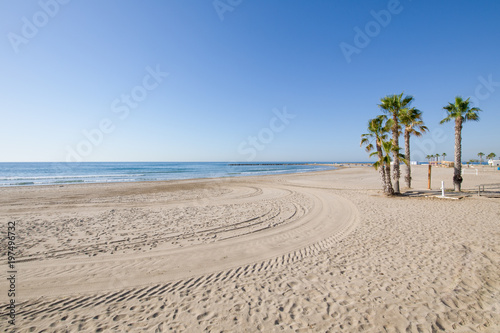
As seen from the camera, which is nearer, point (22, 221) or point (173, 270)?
point (173, 270)

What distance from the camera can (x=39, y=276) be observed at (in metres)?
5.60

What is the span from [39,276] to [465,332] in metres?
9.97

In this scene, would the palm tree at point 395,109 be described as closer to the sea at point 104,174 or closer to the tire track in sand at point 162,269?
the tire track in sand at point 162,269

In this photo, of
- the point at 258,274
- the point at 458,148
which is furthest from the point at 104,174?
the point at 458,148

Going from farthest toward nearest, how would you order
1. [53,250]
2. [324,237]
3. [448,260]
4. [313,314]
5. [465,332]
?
[324,237], [53,250], [448,260], [313,314], [465,332]

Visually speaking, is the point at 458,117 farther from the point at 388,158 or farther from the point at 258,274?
the point at 258,274

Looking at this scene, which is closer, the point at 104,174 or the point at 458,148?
the point at 458,148

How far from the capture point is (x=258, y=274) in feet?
18.6

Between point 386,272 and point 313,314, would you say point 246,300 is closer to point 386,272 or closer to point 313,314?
point 313,314

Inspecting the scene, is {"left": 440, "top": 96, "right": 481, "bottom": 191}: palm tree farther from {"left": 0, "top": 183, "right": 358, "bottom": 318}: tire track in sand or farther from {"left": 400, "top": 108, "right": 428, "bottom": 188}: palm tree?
{"left": 0, "top": 183, "right": 358, "bottom": 318}: tire track in sand

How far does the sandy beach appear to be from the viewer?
3.99 meters

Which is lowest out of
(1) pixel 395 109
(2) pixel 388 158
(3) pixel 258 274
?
(3) pixel 258 274

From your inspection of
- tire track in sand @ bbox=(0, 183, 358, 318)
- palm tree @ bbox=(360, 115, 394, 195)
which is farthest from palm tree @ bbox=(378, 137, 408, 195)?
tire track in sand @ bbox=(0, 183, 358, 318)

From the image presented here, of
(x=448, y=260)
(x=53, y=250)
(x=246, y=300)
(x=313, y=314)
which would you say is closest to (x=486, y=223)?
(x=448, y=260)
